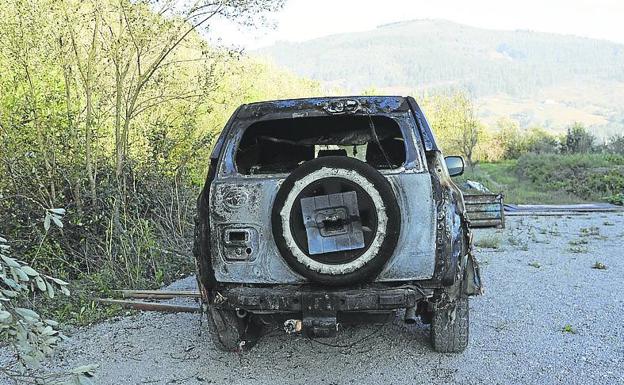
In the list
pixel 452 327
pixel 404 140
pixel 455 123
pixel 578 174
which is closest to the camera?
pixel 404 140

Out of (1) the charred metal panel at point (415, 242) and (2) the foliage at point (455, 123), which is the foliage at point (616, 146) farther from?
(1) the charred metal panel at point (415, 242)

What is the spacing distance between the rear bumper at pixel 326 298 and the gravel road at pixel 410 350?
53 centimetres

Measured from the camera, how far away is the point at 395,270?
404cm

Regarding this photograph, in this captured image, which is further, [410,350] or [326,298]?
[410,350]

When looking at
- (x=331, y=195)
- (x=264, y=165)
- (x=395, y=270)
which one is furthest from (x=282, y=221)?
(x=264, y=165)

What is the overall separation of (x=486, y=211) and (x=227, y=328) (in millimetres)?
8256

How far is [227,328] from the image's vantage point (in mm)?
4656

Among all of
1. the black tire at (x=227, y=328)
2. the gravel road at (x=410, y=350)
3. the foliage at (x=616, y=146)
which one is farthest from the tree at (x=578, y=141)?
the black tire at (x=227, y=328)

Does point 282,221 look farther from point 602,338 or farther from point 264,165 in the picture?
point 602,338

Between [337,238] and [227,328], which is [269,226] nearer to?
[337,238]

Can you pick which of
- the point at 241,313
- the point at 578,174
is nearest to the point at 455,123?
the point at 578,174

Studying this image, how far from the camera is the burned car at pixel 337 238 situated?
3.98 meters

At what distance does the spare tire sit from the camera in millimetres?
3908

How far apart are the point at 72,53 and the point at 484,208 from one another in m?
7.50
